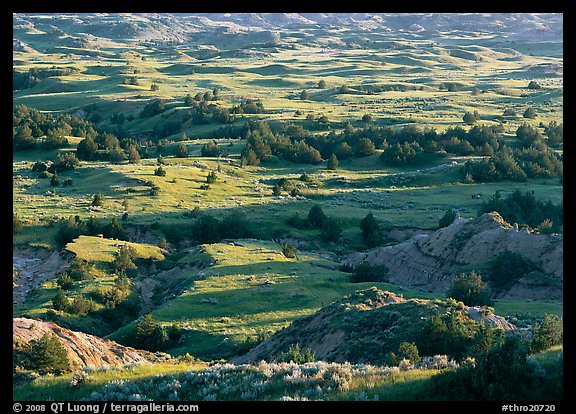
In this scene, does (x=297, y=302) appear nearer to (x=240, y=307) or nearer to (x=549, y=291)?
(x=240, y=307)

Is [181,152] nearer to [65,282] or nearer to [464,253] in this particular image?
[65,282]

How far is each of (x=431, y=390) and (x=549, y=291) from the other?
19229 millimetres

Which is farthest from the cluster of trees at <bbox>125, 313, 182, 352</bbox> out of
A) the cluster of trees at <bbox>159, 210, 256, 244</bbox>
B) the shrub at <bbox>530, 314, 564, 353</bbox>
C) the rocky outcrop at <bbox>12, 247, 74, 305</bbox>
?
the cluster of trees at <bbox>159, 210, 256, 244</bbox>

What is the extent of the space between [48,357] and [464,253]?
23.4m

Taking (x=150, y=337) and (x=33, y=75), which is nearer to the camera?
(x=150, y=337)

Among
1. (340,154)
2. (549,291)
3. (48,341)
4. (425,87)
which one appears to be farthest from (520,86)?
(48,341)

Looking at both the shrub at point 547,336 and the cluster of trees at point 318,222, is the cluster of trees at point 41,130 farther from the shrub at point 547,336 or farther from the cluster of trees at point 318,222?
the shrub at point 547,336

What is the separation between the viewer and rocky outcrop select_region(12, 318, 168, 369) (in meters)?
16.1

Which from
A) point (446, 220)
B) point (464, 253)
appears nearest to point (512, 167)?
point (446, 220)

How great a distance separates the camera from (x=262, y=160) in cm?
6444

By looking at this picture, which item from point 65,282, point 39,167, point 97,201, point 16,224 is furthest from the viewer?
point 39,167

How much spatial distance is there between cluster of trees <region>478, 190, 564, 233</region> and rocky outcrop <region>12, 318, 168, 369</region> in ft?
102

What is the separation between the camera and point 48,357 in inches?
584

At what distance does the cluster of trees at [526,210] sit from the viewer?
4319 centimetres
